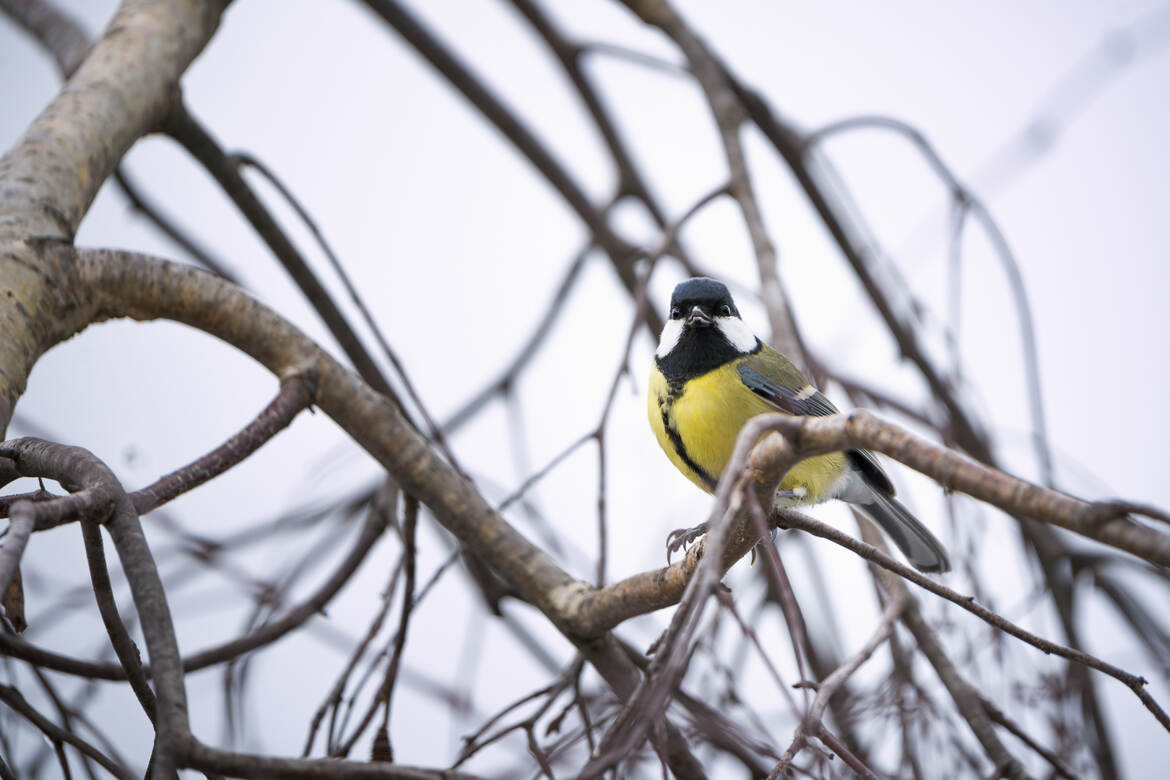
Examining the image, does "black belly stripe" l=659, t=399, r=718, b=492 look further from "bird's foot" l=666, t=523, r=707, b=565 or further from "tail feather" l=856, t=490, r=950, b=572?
"tail feather" l=856, t=490, r=950, b=572

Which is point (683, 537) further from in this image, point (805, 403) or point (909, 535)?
point (909, 535)

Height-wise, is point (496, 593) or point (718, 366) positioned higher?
point (718, 366)

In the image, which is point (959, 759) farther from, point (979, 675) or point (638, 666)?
point (638, 666)

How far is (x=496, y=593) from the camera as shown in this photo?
7.97 ft

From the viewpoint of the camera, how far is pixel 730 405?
2.40m

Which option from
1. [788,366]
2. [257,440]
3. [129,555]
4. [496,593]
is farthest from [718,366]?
[129,555]

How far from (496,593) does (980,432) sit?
63.5 inches

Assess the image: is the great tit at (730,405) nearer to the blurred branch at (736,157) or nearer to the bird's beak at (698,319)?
the bird's beak at (698,319)

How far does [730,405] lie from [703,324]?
33cm

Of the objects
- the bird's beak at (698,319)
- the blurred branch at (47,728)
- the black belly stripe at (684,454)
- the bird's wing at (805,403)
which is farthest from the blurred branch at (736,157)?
the blurred branch at (47,728)

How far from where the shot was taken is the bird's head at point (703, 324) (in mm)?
2625

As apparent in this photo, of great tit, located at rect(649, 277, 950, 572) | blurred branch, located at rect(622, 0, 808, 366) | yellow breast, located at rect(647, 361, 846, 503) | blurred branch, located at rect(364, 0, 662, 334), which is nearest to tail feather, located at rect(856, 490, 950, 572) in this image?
great tit, located at rect(649, 277, 950, 572)

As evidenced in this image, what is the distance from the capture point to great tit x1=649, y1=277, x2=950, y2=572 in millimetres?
2391

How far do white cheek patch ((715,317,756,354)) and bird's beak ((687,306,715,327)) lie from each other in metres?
0.04
